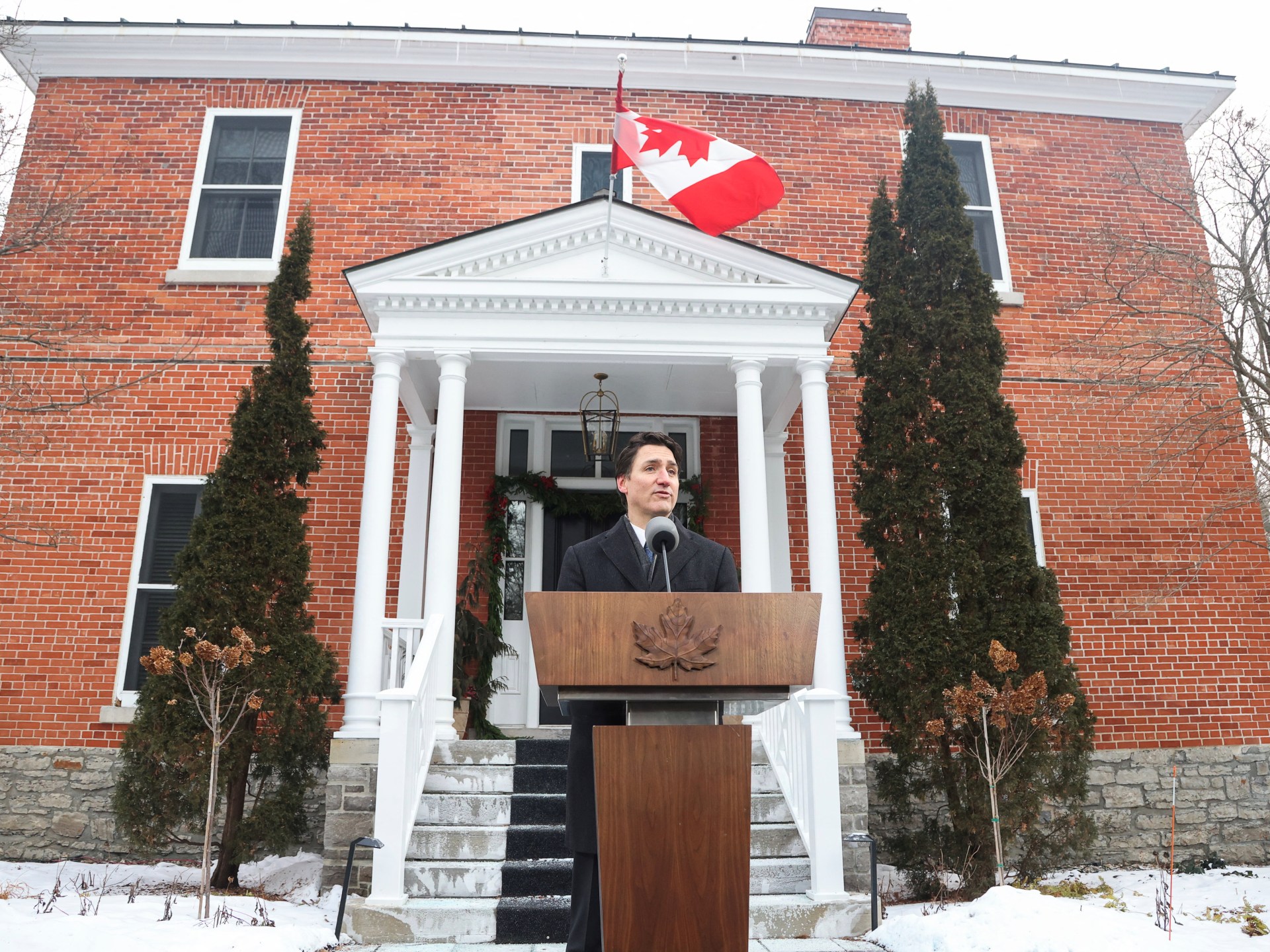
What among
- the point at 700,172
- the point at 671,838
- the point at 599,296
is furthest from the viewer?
the point at 700,172

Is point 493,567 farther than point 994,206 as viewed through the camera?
No

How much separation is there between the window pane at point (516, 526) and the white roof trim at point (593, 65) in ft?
16.1

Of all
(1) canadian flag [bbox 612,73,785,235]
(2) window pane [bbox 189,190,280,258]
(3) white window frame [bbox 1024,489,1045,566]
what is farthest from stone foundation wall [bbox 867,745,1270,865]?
(2) window pane [bbox 189,190,280,258]

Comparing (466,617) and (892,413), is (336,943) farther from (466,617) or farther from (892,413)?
(892,413)

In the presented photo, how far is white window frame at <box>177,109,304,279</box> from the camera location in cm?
976

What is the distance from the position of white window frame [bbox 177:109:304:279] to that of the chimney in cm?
640

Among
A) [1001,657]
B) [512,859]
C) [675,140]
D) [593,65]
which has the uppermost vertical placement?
[593,65]

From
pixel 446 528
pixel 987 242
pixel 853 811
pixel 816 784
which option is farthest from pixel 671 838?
pixel 987 242

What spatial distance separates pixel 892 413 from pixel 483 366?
11.6 ft

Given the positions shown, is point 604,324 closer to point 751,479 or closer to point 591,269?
point 591,269

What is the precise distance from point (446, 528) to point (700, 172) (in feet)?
11.9

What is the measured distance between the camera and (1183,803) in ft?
28.9

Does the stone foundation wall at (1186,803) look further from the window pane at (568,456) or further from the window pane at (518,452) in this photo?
the window pane at (518,452)

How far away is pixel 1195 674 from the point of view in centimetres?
920
